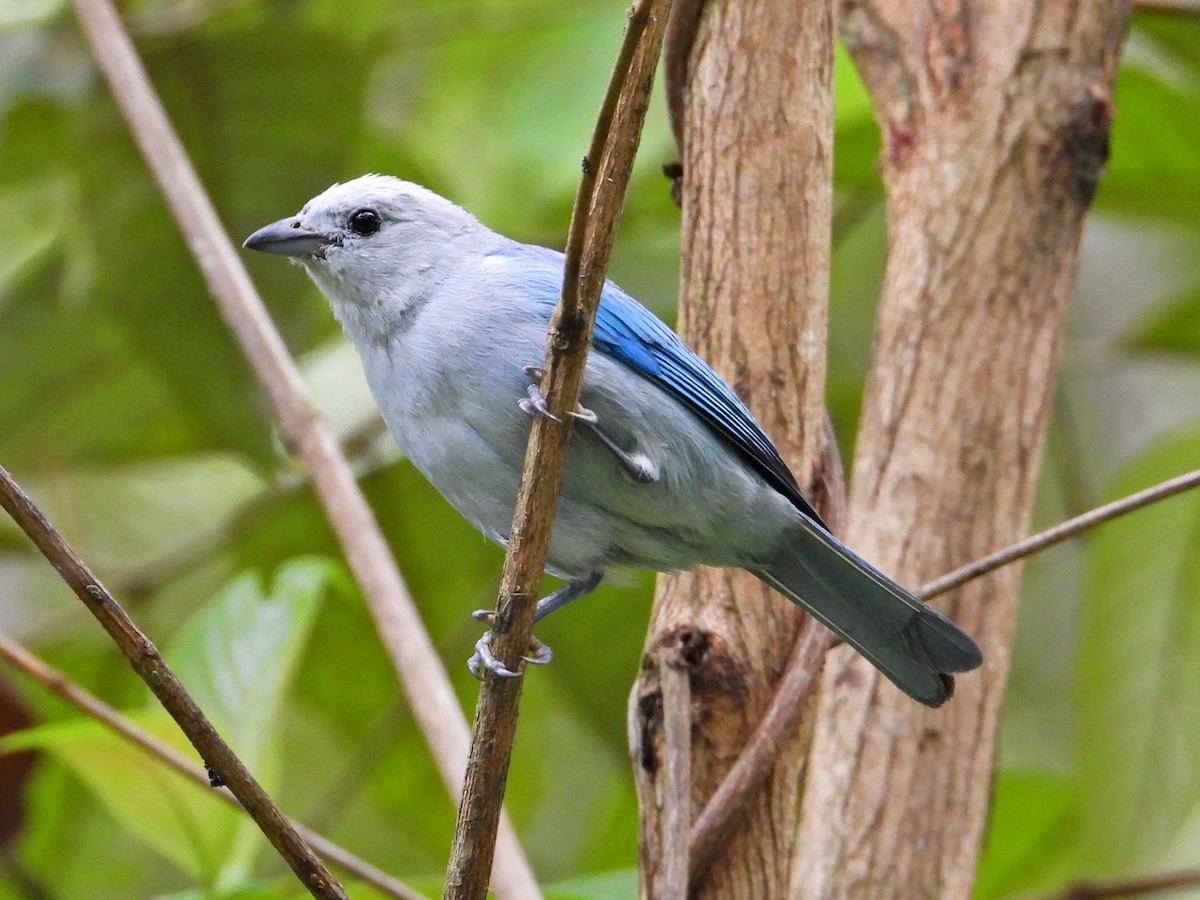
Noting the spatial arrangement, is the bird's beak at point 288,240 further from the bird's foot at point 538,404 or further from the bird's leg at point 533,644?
the bird's leg at point 533,644

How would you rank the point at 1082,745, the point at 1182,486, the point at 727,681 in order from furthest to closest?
the point at 1082,745, the point at 727,681, the point at 1182,486

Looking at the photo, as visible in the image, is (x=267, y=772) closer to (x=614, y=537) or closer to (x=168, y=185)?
(x=614, y=537)

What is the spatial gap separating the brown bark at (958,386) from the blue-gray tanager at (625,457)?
0.24m

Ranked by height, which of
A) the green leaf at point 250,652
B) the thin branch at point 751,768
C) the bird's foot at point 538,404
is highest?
the bird's foot at point 538,404

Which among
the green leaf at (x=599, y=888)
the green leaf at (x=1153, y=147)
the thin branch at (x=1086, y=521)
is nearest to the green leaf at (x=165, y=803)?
the green leaf at (x=599, y=888)

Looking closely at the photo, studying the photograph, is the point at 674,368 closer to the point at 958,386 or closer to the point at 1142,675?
the point at 958,386

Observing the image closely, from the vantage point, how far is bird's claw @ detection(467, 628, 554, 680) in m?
1.89

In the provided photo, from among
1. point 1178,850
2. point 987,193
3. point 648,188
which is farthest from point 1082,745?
point 648,188

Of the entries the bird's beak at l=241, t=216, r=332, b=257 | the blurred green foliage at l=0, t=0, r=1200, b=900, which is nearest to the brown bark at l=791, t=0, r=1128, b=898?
the blurred green foliage at l=0, t=0, r=1200, b=900

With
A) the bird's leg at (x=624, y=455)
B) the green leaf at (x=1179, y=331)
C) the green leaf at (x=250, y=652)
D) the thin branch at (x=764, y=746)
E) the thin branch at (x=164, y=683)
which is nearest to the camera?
the thin branch at (x=164, y=683)

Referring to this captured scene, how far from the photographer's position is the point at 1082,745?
3.78m

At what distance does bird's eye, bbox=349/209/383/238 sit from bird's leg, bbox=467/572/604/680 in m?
0.86

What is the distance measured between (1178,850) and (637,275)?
2.38 metres

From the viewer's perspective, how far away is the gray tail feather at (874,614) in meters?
2.58
